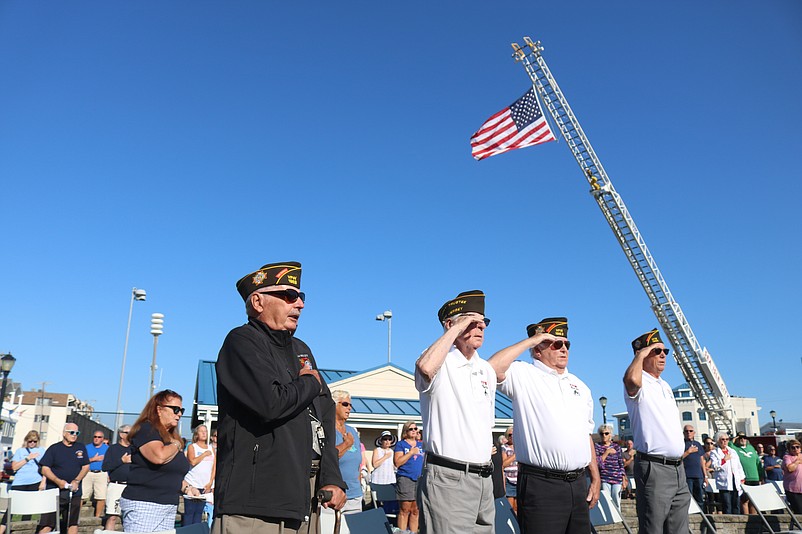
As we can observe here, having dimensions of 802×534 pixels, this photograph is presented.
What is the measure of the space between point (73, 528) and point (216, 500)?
260 inches

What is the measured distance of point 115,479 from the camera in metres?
7.46

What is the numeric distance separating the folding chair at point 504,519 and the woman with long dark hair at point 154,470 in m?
2.70

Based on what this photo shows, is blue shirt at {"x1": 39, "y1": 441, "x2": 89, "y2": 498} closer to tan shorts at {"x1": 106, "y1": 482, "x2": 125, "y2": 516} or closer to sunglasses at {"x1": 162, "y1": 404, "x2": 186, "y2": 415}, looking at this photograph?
tan shorts at {"x1": 106, "y1": 482, "x2": 125, "y2": 516}

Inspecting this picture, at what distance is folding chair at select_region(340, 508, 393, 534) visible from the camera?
4656mm

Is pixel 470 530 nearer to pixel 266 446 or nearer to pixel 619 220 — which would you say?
pixel 266 446

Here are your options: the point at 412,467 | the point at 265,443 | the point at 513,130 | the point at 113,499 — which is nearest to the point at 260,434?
the point at 265,443

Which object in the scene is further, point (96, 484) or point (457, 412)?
point (96, 484)

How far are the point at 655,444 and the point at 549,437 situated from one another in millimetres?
1519

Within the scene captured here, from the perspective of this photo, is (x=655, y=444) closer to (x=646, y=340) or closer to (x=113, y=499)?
(x=646, y=340)

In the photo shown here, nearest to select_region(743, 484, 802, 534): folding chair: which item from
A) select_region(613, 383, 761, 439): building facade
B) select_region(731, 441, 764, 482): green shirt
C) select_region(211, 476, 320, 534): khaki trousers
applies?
select_region(731, 441, 764, 482): green shirt

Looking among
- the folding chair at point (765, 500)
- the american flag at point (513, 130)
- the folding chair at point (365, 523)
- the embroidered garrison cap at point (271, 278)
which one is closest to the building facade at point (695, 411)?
the american flag at point (513, 130)

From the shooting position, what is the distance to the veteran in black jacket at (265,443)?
2.76 metres

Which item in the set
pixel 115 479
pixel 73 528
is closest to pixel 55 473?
pixel 73 528

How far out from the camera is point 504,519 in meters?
5.53
